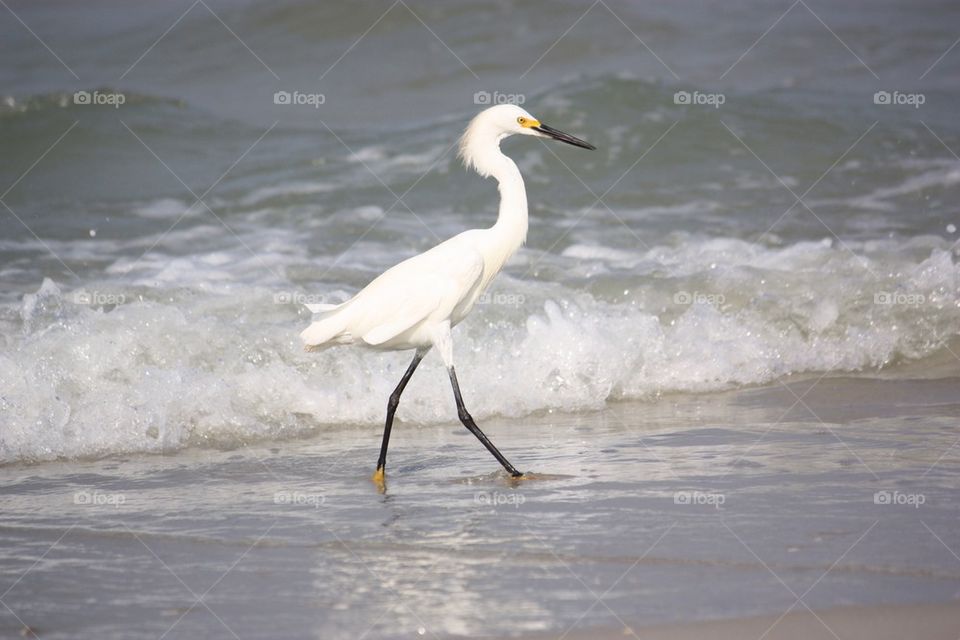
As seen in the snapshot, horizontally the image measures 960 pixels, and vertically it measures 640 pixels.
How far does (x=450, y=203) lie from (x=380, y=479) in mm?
5906

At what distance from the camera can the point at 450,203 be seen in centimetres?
1124

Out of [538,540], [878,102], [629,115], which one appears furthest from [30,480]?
[878,102]

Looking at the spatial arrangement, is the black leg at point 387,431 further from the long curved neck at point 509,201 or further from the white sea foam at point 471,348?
the white sea foam at point 471,348

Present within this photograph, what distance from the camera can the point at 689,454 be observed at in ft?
19.4

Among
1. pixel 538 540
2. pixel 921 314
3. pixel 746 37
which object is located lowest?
pixel 538 540

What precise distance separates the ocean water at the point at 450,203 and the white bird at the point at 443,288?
1.18 meters

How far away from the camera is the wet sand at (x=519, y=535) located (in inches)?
149

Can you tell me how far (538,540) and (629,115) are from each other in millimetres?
9047

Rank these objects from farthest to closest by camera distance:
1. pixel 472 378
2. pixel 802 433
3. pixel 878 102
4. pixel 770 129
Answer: pixel 878 102
pixel 770 129
pixel 472 378
pixel 802 433

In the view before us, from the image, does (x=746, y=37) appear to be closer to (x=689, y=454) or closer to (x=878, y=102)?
(x=878, y=102)

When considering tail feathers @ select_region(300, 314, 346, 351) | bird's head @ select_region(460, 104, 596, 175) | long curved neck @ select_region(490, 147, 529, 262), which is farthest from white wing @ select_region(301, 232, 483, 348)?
bird's head @ select_region(460, 104, 596, 175)

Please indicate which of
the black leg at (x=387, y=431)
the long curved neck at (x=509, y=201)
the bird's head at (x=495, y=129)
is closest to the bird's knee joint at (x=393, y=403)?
the black leg at (x=387, y=431)

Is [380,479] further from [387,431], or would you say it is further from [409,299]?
[409,299]

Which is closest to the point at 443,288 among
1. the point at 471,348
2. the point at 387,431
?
the point at 387,431
